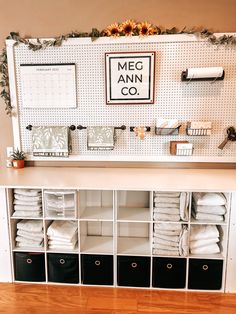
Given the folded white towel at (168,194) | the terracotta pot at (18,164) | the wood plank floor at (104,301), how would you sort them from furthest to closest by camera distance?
the terracotta pot at (18,164), the folded white towel at (168,194), the wood plank floor at (104,301)

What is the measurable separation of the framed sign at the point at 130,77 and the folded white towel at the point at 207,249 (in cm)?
122

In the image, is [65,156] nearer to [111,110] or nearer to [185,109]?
[111,110]

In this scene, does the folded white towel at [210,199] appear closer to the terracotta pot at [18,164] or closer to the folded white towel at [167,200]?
the folded white towel at [167,200]

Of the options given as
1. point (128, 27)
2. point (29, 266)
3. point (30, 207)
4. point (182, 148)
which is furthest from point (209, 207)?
point (128, 27)

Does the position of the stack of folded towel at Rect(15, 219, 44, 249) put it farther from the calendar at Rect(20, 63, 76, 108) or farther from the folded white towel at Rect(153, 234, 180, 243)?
the calendar at Rect(20, 63, 76, 108)

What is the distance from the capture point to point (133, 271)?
2.08 m

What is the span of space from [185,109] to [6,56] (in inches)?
62.9

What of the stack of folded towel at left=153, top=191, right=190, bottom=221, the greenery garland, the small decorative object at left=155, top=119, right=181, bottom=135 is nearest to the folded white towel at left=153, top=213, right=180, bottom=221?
the stack of folded towel at left=153, top=191, right=190, bottom=221

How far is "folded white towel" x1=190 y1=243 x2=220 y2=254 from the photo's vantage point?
2.06 metres

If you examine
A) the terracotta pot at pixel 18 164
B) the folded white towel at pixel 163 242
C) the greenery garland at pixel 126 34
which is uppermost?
the greenery garland at pixel 126 34

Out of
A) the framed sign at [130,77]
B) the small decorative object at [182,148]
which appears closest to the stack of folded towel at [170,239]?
the small decorative object at [182,148]

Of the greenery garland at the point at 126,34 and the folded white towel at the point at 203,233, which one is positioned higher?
the greenery garland at the point at 126,34

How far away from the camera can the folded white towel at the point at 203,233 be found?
2049mm

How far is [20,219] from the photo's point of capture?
2.21 metres
